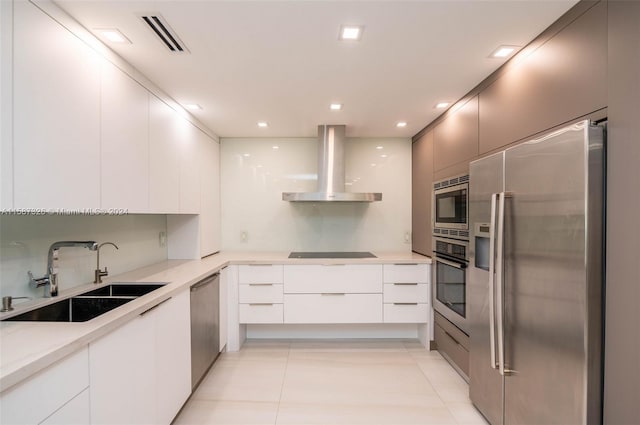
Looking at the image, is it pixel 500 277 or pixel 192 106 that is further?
pixel 192 106

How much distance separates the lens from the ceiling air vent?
4.80 ft

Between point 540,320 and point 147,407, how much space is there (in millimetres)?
1944

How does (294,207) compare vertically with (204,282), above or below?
above

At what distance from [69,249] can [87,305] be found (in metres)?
0.38

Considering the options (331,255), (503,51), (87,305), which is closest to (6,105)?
(87,305)

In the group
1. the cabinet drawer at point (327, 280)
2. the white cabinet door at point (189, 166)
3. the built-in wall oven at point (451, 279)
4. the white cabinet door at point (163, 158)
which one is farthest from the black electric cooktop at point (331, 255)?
the white cabinet door at point (163, 158)

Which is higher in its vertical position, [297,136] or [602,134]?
[297,136]

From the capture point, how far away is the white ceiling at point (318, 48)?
1.39 metres

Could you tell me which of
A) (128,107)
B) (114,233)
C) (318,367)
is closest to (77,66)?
(128,107)

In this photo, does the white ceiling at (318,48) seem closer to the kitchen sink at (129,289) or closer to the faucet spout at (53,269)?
the faucet spout at (53,269)

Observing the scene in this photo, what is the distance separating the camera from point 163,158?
7.57 ft

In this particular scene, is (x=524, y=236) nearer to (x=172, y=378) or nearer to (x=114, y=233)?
(x=172, y=378)

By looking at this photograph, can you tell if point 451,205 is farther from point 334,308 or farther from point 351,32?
point 351,32

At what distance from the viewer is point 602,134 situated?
3.89 feet
